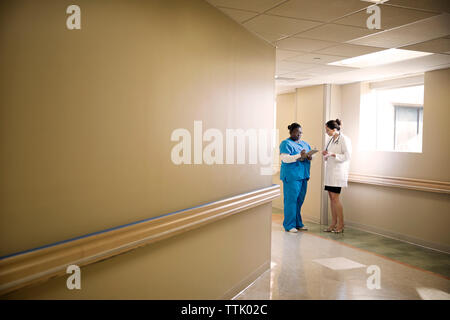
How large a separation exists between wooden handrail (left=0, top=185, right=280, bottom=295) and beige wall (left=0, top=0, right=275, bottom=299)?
0.21 feet

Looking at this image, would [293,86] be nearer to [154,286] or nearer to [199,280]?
[199,280]

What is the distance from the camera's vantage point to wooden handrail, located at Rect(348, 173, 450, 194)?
191 inches

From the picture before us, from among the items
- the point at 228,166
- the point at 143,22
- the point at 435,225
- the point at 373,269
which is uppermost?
the point at 143,22

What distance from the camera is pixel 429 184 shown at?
196 inches

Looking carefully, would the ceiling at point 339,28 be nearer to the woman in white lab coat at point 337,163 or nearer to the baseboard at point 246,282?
the woman in white lab coat at point 337,163

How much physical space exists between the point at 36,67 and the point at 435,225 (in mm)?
5180

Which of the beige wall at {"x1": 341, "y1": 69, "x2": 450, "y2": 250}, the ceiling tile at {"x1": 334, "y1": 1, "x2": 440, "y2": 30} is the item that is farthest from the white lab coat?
the ceiling tile at {"x1": 334, "y1": 1, "x2": 440, "y2": 30}

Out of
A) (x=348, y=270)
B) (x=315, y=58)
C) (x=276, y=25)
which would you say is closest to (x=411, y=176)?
(x=348, y=270)

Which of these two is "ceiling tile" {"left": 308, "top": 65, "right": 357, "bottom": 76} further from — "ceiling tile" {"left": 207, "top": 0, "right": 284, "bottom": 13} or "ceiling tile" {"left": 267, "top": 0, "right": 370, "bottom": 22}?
"ceiling tile" {"left": 207, "top": 0, "right": 284, "bottom": 13}

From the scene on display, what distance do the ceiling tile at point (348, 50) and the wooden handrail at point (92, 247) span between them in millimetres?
2331

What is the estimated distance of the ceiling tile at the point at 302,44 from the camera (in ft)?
12.2

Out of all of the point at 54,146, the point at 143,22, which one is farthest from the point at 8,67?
the point at 143,22

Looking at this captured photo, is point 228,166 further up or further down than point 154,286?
further up

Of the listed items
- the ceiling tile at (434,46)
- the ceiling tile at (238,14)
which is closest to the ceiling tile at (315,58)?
the ceiling tile at (434,46)
